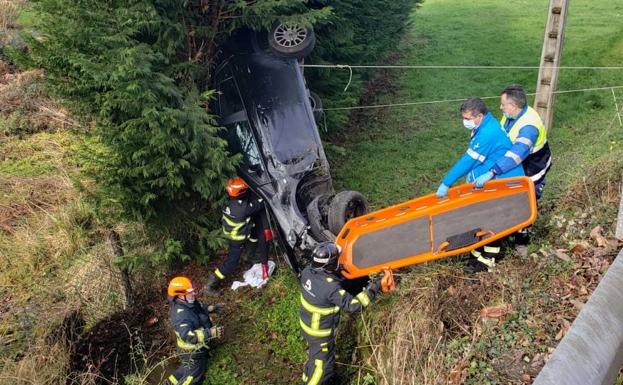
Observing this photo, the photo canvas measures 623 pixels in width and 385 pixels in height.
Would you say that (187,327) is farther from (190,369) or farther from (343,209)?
(343,209)

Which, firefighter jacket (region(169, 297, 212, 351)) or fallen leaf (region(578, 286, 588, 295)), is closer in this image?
fallen leaf (region(578, 286, 588, 295))

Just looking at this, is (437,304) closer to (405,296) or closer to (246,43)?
(405,296)

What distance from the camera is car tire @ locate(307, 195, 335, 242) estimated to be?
567 cm

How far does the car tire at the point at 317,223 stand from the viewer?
567 cm

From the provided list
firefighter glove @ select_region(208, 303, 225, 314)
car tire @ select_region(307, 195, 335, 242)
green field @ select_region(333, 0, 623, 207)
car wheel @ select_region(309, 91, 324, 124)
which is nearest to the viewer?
car tire @ select_region(307, 195, 335, 242)

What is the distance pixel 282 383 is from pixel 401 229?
6.89 feet

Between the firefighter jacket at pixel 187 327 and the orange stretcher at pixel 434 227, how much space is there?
5.36 ft

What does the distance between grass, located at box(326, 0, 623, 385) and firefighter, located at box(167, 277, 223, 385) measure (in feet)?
5.55

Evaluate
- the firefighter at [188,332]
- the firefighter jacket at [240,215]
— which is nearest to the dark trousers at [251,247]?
the firefighter jacket at [240,215]

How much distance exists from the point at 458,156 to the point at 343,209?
443 centimetres

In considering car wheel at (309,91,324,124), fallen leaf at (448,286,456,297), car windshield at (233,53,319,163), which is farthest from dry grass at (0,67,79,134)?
fallen leaf at (448,286,456,297)

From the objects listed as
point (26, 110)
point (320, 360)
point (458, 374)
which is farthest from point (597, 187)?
point (26, 110)

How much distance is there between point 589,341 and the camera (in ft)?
4.95

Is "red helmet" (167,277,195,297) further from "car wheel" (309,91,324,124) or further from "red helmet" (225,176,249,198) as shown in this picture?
"car wheel" (309,91,324,124)
